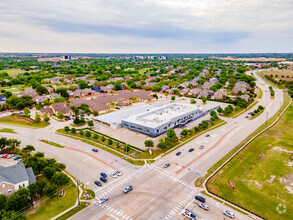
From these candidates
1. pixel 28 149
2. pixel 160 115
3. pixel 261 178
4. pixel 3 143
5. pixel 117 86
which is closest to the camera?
pixel 261 178

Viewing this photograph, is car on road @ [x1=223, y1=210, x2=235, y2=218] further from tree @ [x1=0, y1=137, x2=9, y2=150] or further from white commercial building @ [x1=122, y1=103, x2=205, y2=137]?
tree @ [x1=0, y1=137, x2=9, y2=150]

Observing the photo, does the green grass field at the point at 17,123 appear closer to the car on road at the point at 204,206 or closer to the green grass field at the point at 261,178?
the car on road at the point at 204,206

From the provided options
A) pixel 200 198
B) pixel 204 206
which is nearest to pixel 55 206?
pixel 200 198

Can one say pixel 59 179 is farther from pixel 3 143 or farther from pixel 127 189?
pixel 3 143

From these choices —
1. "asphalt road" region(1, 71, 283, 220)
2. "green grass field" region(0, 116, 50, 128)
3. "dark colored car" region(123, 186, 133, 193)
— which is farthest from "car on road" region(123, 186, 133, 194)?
"green grass field" region(0, 116, 50, 128)

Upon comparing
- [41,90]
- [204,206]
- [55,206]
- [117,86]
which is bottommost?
[55,206]

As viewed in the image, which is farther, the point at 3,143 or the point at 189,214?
the point at 3,143
